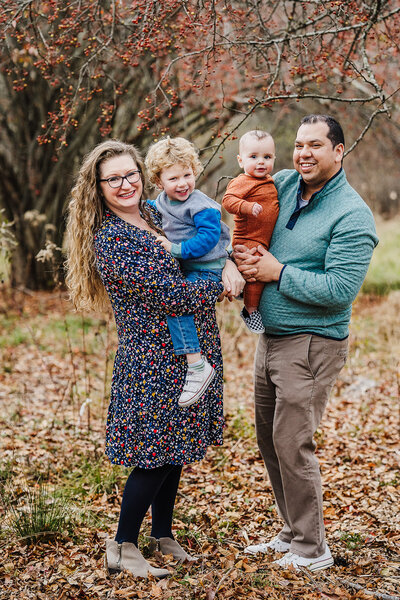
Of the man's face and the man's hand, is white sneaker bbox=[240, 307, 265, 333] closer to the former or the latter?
the man's hand

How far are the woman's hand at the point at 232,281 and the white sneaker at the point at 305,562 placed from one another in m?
1.36

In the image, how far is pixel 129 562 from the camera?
3076mm

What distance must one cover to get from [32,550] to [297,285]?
6.72 ft

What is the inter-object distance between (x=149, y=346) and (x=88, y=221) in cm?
67

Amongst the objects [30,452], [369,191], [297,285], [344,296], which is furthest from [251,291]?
[369,191]

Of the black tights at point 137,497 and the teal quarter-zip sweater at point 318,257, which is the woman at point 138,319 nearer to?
the black tights at point 137,497

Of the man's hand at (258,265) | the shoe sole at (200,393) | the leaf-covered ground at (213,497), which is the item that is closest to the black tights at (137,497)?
the leaf-covered ground at (213,497)

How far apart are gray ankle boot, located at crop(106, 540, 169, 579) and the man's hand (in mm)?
1457

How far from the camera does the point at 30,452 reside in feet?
15.9

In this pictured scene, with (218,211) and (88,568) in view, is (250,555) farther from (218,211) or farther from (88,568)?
(218,211)

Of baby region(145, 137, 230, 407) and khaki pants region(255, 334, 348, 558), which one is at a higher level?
baby region(145, 137, 230, 407)

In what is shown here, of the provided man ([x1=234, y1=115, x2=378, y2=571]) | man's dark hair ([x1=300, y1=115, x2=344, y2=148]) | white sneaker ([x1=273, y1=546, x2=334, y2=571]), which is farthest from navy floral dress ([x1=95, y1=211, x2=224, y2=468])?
man's dark hair ([x1=300, y1=115, x2=344, y2=148])

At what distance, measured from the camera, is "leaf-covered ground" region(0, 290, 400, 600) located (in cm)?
304

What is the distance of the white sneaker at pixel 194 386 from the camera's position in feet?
9.57
